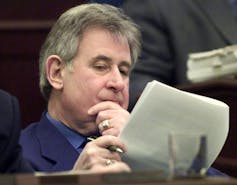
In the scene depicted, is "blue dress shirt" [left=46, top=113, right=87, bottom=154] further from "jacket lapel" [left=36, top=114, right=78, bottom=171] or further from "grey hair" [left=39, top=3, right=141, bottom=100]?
"grey hair" [left=39, top=3, right=141, bottom=100]

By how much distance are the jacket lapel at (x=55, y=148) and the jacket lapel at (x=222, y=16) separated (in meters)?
0.80

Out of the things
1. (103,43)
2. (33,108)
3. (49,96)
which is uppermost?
(103,43)

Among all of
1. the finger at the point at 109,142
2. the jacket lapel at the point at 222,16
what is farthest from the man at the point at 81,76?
the jacket lapel at the point at 222,16

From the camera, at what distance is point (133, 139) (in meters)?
2.83

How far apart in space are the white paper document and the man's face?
0.33m

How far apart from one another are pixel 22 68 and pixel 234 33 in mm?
860

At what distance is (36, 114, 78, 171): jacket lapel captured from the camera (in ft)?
9.96

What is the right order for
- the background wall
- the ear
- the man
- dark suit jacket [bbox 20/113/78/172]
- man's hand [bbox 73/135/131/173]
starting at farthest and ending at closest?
the background wall → the ear → the man → dark suit jacket [bbox 20/113/78/172] → man's hand [bbox 73/135/131/173]

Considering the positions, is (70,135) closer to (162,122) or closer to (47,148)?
(47,148)

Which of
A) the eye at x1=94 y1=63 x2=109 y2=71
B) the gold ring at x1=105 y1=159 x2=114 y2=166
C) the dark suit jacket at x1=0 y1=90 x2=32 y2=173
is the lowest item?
the gold ring at x1=105 y1=159 x2=114 y2=166

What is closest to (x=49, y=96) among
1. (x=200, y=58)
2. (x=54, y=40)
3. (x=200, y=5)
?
(x=54, y=40)

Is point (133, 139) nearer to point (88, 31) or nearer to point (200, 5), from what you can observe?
point (88, 31)

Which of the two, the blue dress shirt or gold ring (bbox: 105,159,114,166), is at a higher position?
gold ring (bbox: 105,159,114,166)

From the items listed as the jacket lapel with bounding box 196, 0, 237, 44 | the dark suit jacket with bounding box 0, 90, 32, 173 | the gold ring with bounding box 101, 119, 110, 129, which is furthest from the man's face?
the dark suit jacket with bounding box 0, 90, 32, 173
